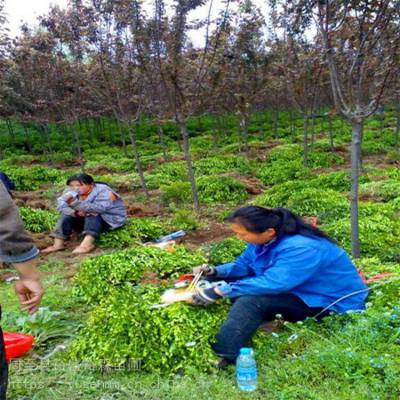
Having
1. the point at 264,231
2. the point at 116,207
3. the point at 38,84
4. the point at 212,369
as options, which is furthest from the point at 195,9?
the point at 38,84

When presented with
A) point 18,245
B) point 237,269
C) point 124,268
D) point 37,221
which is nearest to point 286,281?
point 237,269

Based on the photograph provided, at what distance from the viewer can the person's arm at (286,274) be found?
3.02 metres

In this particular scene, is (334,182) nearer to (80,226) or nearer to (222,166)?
(222,166)

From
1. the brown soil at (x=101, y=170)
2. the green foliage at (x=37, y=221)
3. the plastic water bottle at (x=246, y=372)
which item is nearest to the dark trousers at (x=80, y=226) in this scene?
the green foliage at (x=37, y=221)

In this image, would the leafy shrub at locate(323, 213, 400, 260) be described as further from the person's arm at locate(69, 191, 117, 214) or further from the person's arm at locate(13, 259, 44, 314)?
the person's arm at locate(13, 259, 44, 314)

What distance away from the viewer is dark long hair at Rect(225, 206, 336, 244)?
10.3ft

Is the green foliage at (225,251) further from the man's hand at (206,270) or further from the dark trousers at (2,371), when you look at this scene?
the dark trousers at (2,371)

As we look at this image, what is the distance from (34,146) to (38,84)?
327 inches

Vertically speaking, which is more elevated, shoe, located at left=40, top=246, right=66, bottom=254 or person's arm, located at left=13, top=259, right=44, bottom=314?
person's arm, located at left=13, top=259, right=44, bottom=314

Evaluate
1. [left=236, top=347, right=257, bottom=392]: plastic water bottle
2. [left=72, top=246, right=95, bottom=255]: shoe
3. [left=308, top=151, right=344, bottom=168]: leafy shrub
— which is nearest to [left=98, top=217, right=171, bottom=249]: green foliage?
[left=72, top=246, right=95, bottom=255]: shoe

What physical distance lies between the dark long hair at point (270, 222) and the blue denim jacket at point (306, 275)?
0.06m

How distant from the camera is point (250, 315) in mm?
2959

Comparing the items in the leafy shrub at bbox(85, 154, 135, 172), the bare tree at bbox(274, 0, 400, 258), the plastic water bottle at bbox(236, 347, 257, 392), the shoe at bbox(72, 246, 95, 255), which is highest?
the bare tree at bbox(274, 0, 400, 258)

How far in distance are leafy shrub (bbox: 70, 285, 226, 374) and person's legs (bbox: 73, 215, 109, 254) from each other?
2.77 m
